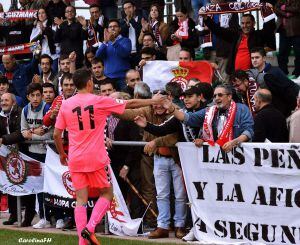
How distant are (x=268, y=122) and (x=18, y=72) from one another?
8.20 meters

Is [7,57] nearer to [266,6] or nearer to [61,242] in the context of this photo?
[266,6]

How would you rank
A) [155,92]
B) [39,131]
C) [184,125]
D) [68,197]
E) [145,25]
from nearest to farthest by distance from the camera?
1. [184,125]
2. [155,92]
3. [68,197]
4. [39,131]
5. [145,25]

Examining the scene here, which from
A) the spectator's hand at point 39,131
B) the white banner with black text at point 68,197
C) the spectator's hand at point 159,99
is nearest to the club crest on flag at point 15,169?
the white banner with black text at point 68,197

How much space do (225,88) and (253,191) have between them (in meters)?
1.42

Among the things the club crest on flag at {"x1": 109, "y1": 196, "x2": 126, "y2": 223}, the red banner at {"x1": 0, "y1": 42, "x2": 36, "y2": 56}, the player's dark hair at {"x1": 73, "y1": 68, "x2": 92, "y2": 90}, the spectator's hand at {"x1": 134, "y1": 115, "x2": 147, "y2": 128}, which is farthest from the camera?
the red banner at {"x1": 0, "y1": 42, "x2": 36, "y2": 56}

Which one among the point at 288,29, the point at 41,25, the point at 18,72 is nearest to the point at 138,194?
the point at 288,29

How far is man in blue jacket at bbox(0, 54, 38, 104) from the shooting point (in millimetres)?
19750

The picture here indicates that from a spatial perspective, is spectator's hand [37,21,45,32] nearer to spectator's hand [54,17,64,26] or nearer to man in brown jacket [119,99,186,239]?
spectator's hand [54,17,64,26]

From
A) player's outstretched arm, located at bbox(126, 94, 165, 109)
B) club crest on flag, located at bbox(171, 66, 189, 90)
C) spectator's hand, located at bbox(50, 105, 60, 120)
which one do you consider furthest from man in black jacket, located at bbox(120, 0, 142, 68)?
player's outstretched arm, located at bbox(126, 94, 165, 109)

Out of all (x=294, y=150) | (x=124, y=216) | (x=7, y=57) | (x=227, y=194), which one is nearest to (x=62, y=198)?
(x=124, y=216)

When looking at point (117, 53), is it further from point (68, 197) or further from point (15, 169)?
point (68, 197)

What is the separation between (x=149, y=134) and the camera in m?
14.0

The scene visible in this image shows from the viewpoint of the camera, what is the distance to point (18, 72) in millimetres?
19938

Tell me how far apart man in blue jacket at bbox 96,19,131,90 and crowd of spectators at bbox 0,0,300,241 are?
2 cm
